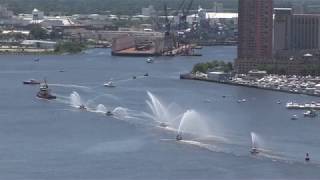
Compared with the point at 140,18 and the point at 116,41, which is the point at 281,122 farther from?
the point at 140,18

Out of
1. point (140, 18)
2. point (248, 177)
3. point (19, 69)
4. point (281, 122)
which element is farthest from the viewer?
point (140, 18)

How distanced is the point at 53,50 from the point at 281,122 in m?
15.7

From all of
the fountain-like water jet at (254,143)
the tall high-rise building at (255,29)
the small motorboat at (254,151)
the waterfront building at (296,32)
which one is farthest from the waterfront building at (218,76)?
the small motorboat at (254,151)

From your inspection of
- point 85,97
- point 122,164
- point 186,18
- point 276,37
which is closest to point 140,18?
point 186,18

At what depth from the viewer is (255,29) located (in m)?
23.8

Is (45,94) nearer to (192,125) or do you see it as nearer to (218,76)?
(192,125)

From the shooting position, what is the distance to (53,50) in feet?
97.9

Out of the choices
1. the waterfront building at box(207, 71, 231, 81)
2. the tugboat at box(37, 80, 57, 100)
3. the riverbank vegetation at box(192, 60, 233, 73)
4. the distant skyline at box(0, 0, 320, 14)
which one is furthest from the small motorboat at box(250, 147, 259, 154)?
the distant skyline at box(0, 0, 320, 14)

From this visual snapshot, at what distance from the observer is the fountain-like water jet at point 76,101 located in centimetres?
1586

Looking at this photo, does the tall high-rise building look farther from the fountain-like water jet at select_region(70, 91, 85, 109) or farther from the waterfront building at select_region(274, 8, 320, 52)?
the fountain-like water jet at select_region(70, 91, 85, 109)

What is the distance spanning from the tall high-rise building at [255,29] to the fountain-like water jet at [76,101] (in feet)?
19.7

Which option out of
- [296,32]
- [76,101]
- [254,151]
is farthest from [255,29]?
[254,151]

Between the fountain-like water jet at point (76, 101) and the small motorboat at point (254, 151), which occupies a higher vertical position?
the small motorboat at point (254, 151)

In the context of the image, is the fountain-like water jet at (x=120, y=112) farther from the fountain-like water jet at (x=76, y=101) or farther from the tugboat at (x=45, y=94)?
the tugboat at (x=45, y=94)
